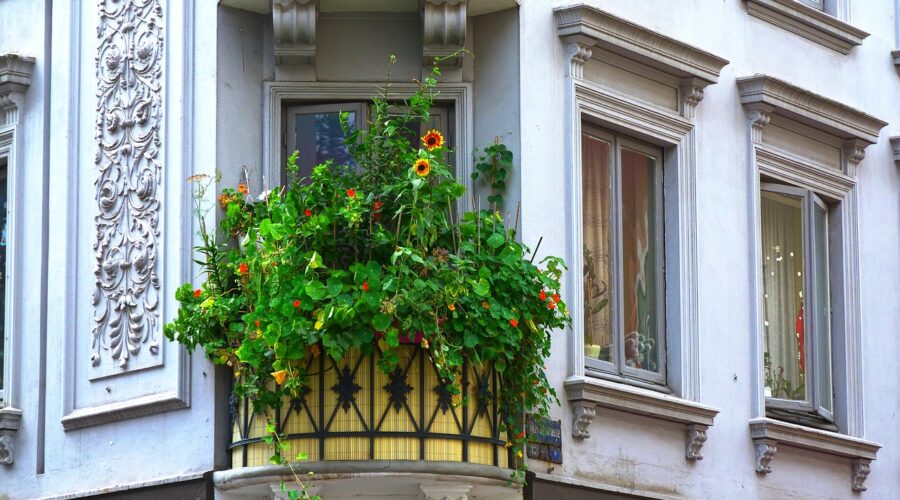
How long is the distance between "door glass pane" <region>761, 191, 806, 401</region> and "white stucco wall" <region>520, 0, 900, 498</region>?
59 centimetres

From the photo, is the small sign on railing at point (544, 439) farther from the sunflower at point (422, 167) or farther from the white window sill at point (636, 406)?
the sunflower at point (422, 167)

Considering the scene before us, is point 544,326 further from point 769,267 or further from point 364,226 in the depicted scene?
point 769,267

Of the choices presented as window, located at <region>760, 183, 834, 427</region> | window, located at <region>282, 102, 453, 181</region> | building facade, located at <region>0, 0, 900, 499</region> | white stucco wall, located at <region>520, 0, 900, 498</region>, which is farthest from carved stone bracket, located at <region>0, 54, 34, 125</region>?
window, located at <region>760, 183, 834, 427</region>

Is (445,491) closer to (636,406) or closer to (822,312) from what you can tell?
(636,406)

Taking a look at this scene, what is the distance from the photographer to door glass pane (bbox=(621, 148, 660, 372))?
16.7 meters

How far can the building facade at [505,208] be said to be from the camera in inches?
607

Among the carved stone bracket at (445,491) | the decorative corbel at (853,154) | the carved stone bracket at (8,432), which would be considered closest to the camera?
the carved stone bracket at (445,491)

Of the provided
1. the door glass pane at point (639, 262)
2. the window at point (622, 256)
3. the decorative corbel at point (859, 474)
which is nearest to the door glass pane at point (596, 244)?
the window at point (622, 256)

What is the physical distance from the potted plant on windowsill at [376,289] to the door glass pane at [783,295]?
346 centimetres

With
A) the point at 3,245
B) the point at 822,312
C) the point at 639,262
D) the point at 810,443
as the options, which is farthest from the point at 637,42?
the point at 3,245

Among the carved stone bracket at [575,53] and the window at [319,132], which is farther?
the carved stone bracket at [575,53]

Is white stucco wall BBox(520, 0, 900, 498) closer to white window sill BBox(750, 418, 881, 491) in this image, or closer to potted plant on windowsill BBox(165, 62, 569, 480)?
white window sill BBox(750, 418, 881, 491)

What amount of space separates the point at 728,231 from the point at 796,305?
4.23ft

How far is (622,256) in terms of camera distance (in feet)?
54.9
